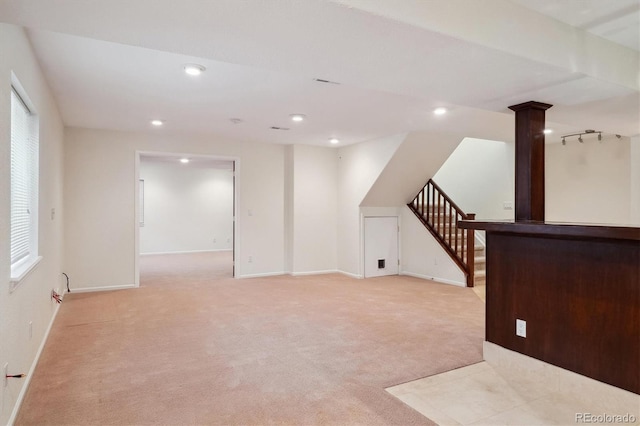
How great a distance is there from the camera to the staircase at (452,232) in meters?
5.84

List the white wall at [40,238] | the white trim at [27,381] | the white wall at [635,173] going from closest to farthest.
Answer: the white wall at [40,238] → the white trim at [27,381] → the white wall at [635,173]

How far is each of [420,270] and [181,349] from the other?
4.56 m

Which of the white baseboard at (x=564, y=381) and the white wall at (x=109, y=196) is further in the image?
the white wall at (x=109, y=196)

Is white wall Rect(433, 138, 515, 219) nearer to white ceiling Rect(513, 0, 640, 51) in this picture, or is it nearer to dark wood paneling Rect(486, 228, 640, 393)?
dark wood paneling Rect(486, 228, 640, 393)

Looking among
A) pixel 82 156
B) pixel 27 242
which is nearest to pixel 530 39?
pixel 27 242

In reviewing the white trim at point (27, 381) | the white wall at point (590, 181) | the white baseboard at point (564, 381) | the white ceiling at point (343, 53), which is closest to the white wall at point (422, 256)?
the white wall at point (590, 181)

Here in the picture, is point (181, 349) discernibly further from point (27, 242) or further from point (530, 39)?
point (530, 39)

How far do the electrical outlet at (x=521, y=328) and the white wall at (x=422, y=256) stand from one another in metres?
3.17

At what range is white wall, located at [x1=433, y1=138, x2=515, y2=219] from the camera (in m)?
6.99

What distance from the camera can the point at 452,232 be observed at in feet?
21.7

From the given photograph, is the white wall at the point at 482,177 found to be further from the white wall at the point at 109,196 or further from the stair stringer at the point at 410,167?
the white wall at the point at 109,196

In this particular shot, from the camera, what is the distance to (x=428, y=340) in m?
3.47

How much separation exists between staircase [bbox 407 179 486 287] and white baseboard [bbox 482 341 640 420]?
288 centimetres

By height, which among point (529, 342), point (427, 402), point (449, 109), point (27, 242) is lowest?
point (427, 402)
